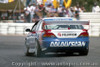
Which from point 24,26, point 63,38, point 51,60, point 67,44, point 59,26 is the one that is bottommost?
point 24,26

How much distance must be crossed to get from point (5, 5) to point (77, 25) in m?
16.0

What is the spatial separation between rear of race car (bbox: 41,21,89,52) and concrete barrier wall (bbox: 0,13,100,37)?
15.6m

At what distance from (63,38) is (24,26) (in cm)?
1638

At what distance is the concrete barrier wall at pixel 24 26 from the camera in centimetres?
2730

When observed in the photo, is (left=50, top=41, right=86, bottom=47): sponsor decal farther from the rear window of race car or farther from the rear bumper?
the rear window of race car

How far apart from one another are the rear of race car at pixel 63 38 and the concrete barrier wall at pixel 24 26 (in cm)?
1557

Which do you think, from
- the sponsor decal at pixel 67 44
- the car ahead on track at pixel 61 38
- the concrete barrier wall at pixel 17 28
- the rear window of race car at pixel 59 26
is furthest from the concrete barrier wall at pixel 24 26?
the sponsor decal at pixel 67 44

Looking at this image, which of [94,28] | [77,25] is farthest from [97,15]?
[77,25]

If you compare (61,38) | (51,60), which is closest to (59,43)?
(61,38)

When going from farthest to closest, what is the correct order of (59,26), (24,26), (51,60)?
(24,26), (59,26), (51,60)

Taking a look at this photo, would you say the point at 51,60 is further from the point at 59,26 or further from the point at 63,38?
the point at 59,26

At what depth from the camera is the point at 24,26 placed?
2780 cm

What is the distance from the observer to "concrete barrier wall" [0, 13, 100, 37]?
89.6 feet

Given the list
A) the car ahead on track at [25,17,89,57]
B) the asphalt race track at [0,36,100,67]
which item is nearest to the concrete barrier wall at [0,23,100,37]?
the asphalt race track at [0,36,100,67]
